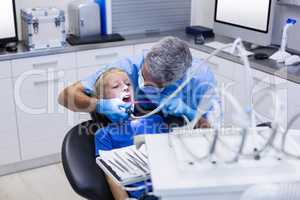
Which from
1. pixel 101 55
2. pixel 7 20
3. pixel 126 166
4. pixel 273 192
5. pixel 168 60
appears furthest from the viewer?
pixel 101 55

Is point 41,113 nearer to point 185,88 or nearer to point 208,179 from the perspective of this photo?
point 185,88

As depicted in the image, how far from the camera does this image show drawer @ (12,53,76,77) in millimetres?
2512

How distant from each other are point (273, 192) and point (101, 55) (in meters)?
2.19

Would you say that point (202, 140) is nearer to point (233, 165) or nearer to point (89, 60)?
point (233, 165)

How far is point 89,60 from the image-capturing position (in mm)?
2762

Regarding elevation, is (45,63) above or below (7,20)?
below

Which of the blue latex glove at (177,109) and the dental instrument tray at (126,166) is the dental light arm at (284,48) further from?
the dental instrument tray at (126,166)

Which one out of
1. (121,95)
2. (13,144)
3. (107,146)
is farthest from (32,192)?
(121,95)

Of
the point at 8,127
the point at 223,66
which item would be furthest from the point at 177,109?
the point at 8,127

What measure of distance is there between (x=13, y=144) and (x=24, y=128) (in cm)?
13

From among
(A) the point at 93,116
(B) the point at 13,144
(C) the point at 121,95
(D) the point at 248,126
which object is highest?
(D) the point at 248,126

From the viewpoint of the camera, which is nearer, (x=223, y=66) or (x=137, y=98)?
(x=137, y=98)

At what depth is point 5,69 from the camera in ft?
8.13

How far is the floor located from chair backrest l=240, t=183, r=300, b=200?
189 cm
